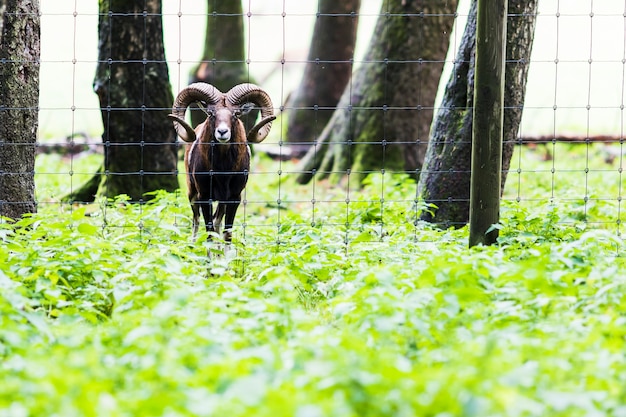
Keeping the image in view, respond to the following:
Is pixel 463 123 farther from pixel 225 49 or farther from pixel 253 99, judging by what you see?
pixel 225 49

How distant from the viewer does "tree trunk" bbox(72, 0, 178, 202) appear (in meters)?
11.2

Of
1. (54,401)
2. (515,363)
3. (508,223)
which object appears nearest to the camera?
(54,401)

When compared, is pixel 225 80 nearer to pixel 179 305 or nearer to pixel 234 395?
pixel 179 305

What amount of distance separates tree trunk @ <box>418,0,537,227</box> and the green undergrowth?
1.53m

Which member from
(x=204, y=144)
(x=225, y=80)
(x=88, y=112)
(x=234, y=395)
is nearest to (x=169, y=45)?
(x=88, y=112)

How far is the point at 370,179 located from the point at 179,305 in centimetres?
762

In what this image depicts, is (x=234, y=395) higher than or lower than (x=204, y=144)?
lower

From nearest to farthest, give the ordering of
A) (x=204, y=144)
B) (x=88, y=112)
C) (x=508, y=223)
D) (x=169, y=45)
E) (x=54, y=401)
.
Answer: (x=54, y=401)
(x=508, y=223)
(x=204, y=144)
(x=88, y=112)
(x=169, y=45)

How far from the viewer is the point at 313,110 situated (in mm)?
19750

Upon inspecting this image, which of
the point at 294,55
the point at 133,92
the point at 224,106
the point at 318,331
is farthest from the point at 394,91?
the point at 294,55

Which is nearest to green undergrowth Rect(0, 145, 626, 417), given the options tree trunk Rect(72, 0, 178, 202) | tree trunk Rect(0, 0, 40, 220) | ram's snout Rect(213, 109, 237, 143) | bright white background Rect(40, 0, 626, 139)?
tree trunk Rect(0, 0, 40, 220)

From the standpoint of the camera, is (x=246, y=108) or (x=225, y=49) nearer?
(x=246, y=108)

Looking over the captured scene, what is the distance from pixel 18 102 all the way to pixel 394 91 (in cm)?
705

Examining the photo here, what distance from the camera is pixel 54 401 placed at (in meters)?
3.50
